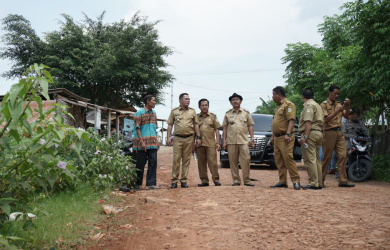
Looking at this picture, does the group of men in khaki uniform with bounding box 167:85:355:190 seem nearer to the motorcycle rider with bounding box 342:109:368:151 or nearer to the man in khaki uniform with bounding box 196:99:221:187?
the man in khaki uniform with bounding box 196:99:221:187

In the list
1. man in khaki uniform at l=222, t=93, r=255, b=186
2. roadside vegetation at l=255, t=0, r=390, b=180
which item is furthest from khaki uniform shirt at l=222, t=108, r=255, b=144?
roadside vegetation at l=255, t=0, r=390, b=180

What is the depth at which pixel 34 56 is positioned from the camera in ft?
90.5

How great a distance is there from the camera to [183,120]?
7484 mm

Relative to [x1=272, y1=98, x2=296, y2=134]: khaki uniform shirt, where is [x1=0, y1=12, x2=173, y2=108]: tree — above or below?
above

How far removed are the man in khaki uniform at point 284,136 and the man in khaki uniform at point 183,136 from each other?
162cm

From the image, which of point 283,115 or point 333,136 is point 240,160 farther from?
Answer: point 333,136

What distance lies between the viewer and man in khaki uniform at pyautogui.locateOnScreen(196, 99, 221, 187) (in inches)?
301

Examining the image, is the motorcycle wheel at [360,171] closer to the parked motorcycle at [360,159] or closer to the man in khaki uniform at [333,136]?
the parked motorcycle at [360,159]

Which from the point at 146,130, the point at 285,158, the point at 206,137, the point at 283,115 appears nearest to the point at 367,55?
the point at 283,115

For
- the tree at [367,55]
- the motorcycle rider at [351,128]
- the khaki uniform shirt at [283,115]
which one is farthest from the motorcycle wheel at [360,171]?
the khaki uniform shirt at [283,115]

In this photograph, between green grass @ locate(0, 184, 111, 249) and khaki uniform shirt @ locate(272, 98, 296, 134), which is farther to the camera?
khaki uniform shirt @ locate(272, 98, 296, 134)

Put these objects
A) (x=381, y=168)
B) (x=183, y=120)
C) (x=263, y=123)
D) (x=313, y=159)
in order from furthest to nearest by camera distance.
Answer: (x=263, y=123), (x=381, y=168), (x=183, y=120), (x=313, y=159)

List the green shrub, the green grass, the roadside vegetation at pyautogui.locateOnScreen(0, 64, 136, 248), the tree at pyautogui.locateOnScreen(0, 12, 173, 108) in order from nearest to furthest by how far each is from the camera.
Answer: the roadside vegetation at pyautogui.locateOnScreen(0, 64, 136, 248) < the green grass < the green shrub < the tree at pyautogui.locateOnScreen(0, 12, 173, 108)

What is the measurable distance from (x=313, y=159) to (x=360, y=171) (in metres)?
2.65
